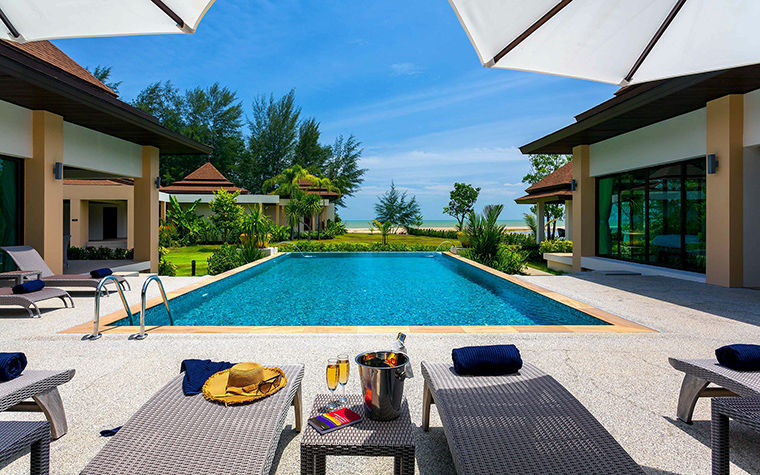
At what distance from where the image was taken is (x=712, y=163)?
7820 millimetres

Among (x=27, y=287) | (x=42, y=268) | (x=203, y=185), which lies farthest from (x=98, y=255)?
(x=203, y=185)

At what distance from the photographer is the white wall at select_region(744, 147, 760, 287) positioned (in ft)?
24.8

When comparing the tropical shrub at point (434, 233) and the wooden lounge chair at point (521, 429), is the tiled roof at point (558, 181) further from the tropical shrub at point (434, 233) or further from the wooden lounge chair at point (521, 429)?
the wooden lounge chair at point (521, 429)

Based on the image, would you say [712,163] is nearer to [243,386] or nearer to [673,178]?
[673,178]

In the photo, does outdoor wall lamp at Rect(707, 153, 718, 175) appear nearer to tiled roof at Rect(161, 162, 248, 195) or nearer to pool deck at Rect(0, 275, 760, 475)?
pool deck at Rect(0, 275, 760, 475)

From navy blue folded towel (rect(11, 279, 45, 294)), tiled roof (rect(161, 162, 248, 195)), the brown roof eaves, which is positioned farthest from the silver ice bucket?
tiled roof (rect(161, 162, 248, 195))

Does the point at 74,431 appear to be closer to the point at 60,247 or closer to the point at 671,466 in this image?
the point at 671,466

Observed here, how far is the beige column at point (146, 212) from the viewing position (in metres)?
11.1

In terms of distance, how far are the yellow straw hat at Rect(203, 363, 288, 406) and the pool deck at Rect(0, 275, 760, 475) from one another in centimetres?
43

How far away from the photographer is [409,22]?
2880 cm

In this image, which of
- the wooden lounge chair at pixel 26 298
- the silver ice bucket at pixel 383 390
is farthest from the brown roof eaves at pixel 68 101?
the silver ice bucket at pixel 383 390

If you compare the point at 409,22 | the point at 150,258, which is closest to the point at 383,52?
the point at 409,22

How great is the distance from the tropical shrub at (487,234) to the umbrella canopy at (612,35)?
966 centimetres

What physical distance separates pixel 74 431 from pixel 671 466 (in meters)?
3.60
